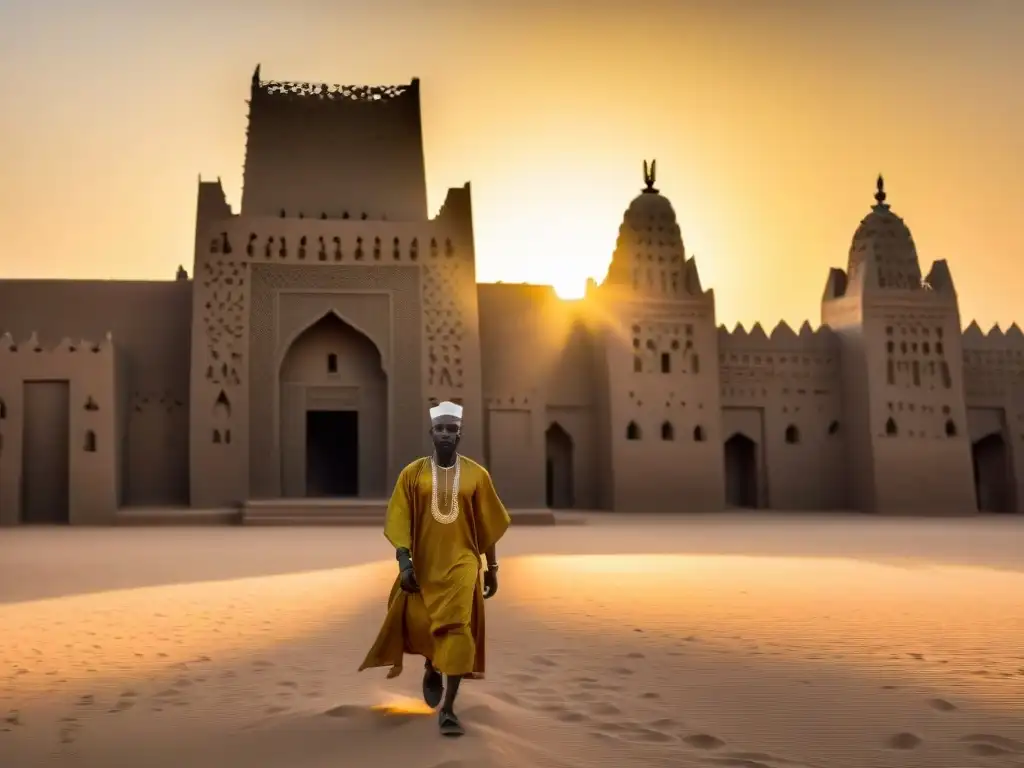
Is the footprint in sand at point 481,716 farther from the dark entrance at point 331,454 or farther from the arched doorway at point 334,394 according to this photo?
the dark entrance at point 331,454

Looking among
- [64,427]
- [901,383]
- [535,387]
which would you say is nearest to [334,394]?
[535,387]

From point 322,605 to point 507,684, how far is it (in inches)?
127

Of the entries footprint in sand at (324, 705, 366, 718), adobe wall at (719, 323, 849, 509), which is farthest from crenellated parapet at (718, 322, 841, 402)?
footprint in sand at (324, 705, 366, 718)

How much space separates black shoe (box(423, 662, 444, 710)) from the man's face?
1046 mm

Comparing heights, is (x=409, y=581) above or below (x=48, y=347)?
below

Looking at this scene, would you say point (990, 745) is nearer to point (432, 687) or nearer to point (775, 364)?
point (432, 687)

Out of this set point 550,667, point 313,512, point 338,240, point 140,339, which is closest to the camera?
point 550,667

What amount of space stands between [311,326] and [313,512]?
495cm

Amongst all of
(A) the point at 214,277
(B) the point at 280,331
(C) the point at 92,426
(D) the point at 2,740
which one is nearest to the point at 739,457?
(B) the point at 280,331

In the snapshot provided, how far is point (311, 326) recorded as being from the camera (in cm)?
2166

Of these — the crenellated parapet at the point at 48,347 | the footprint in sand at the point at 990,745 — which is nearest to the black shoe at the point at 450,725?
the footprint in sand at the point at 990,745

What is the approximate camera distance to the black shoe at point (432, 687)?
4680 millimetres

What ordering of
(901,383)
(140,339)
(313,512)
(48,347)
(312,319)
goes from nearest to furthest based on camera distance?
1. (313,512)
2. (48,347)
3. (312,319)
4. (140,339)
5. (901,383)

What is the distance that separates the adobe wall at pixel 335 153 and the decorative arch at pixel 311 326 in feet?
9.47
